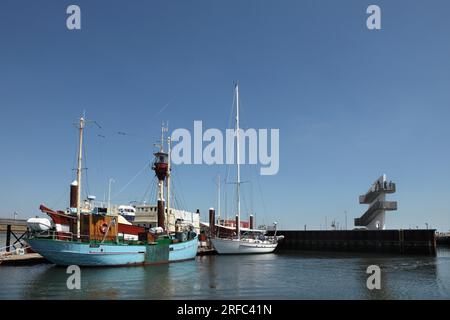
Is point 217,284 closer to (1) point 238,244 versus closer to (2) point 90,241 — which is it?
(2) point 90,241

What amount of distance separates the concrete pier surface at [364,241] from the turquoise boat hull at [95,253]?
172 ft

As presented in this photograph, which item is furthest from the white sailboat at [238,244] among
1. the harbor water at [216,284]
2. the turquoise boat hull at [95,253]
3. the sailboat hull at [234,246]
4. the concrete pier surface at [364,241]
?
the harbor water at [216,284]

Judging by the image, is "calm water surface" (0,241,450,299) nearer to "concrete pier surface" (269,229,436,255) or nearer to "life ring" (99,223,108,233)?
"life ring" (99,223,108,233)

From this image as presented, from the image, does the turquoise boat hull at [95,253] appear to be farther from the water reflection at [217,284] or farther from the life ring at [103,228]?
the life ring at [103,228]

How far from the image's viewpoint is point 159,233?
5838cm

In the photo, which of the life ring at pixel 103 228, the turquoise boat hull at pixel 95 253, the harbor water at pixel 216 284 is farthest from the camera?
the life ring at pixel 103 228

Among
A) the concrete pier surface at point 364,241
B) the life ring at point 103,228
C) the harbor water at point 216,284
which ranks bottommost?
the concrete pier surface at point 364,241

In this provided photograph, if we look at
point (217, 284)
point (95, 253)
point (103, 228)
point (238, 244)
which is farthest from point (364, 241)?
point (217, 284)

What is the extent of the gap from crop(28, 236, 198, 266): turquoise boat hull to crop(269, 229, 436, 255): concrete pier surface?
52316 mm

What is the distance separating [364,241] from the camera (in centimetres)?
9000

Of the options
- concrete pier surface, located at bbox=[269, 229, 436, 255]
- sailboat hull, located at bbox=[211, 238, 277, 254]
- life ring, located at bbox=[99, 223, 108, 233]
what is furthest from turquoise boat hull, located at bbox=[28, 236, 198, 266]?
concrete pier surface, located at bbox=[269, 229, 436, 255]

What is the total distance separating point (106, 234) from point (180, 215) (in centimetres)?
3919

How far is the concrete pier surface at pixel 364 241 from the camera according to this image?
270 feet
